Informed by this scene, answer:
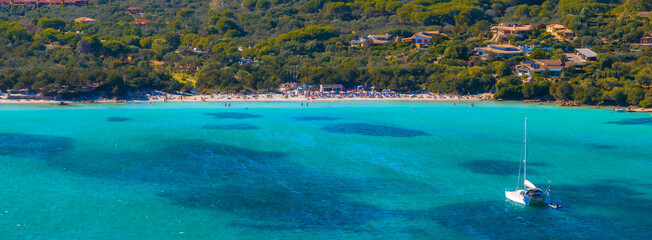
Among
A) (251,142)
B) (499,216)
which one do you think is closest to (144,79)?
(251,142)

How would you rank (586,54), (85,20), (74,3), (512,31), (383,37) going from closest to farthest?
(586,54) < (512,31) < (383,37) < (85,20) < (74,3)

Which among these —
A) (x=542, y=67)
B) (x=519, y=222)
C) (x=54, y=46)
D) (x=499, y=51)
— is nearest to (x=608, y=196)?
(x=519, y=222)

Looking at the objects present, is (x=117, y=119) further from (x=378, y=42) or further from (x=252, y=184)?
(x=378, y=42)

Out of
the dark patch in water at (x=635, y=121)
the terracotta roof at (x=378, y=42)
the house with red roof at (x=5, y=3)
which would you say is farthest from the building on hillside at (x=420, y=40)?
the house with red roof at (x=5, y=3)

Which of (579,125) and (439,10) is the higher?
(439,10)

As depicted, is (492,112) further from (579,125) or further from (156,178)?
(156,178)
